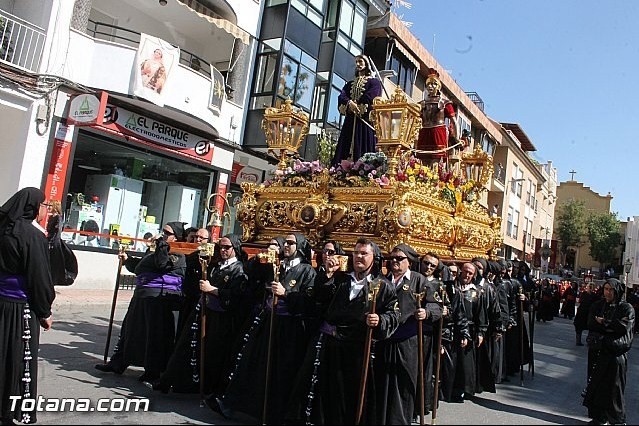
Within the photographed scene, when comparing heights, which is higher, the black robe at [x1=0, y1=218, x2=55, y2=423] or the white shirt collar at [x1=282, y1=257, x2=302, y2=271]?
the white shirt collar at [x1=282, y1=257, x2=302, y2=271]

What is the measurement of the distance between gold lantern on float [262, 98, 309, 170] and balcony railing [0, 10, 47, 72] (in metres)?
6.24

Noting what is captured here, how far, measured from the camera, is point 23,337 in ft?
13.3

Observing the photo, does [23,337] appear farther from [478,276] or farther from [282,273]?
[478,276]

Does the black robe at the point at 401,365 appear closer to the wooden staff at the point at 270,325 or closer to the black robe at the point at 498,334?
the wooden staff at the point at 270,325

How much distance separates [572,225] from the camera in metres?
44.4

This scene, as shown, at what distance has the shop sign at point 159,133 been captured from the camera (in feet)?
42.5

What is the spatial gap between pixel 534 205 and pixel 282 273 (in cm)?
4023

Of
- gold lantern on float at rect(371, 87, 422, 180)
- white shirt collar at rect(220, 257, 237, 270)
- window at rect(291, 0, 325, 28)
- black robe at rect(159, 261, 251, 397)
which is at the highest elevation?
window at rect(291, 0, 325, 28)

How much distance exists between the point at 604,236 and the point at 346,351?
4595cm

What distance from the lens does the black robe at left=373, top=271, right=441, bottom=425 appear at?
14.3 ft

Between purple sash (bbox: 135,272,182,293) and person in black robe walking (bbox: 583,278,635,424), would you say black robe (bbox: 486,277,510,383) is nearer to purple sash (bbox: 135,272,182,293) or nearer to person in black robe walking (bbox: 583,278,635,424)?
person in black robe walking (bbox: 583,278,635,424)

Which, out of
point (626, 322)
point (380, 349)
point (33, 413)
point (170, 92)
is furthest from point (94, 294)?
point (626, 322)

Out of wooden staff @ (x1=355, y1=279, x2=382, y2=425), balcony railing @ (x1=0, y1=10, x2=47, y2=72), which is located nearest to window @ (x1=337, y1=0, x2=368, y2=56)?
balcony railing @ (x1=0, y1=10, x2=47, y2=72)

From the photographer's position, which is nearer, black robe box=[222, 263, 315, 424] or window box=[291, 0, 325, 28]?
black robe box=[222, 263, 315, 424]
